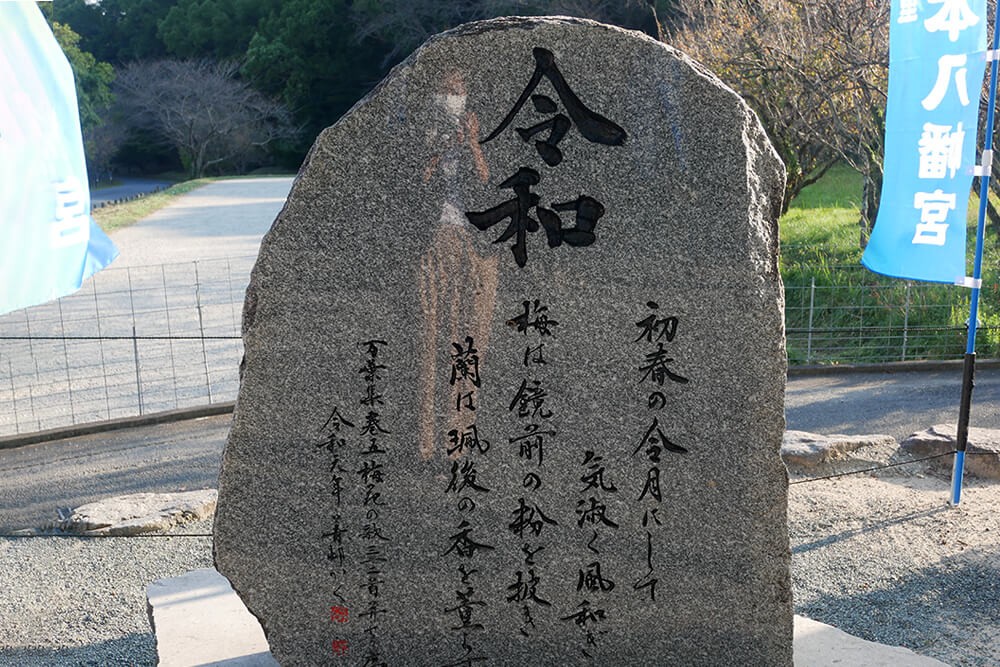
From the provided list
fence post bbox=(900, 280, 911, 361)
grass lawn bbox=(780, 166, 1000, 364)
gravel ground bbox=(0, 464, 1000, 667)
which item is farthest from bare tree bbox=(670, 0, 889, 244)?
gravel ground bbox=(0, 464, 1000, 667)

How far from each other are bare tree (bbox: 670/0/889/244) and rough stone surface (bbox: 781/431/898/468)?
5.40 meters

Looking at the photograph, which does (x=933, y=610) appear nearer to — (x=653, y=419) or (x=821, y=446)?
(x=821, y=446)

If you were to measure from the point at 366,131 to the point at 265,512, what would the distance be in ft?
4.02

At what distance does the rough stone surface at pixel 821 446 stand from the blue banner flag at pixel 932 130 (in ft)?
5.12

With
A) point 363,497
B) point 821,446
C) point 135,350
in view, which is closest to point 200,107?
point 135,350

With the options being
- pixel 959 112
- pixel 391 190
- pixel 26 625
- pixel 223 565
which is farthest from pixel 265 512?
pixel 959 112

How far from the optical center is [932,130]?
5059mm

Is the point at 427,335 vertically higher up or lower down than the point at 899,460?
higher up

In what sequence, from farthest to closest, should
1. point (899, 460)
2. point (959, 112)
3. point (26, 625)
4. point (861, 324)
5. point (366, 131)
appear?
point (861, 324) < point (899, 460) < point (959, 112) < point (26, 625) < point (366, 131)

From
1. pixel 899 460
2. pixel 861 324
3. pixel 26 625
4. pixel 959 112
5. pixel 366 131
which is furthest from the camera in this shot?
pixel 861 324

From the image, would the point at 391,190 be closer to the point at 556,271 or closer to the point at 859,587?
the point at 556,271

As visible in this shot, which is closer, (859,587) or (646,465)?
(646,465)

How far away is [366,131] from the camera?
9.96 feet

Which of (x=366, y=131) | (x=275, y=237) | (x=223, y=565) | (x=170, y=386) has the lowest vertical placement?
(x=170, y=386)
